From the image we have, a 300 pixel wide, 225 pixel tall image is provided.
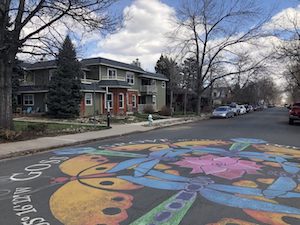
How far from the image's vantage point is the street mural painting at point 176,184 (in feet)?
18.2

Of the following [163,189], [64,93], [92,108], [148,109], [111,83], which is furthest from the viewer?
[148,109]

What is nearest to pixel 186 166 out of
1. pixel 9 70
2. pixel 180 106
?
pixel 9 70

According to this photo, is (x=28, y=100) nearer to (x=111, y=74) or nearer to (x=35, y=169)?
(x=111, y=74)

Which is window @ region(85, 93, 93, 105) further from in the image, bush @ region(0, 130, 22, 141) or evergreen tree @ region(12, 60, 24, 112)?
bush @ region(0, 130, 22, 141)

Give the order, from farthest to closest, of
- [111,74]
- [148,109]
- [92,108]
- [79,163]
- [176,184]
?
[148,109] < [111,74] < [92,108] < [79,163] < [176,184]

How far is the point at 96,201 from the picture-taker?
627 cm

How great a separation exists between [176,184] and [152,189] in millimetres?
652

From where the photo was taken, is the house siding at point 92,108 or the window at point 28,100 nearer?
the house siding at point 92,108

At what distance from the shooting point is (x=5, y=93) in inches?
681

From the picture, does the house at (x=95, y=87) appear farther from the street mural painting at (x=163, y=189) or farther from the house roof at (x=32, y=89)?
the street mural painting at (x=163, y=189)

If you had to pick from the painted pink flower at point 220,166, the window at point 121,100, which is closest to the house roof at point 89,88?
the window at point 121,100

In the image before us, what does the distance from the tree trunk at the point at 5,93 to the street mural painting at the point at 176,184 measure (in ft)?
21.1

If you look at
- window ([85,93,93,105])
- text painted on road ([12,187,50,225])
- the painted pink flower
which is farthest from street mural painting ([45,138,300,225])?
window ([85,93,93,105])

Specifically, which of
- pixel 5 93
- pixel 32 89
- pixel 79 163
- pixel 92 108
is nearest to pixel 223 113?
pixel 92 108
